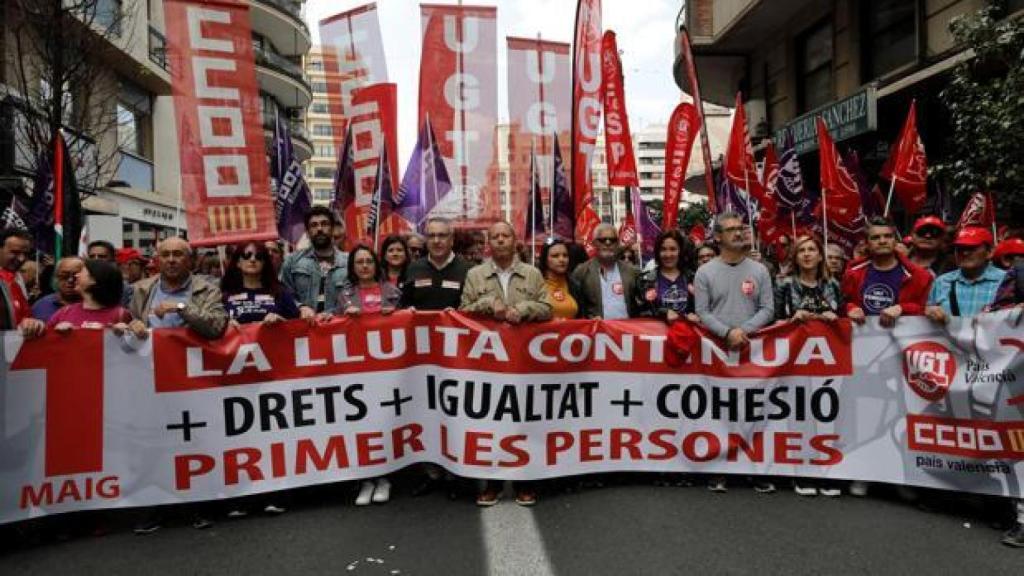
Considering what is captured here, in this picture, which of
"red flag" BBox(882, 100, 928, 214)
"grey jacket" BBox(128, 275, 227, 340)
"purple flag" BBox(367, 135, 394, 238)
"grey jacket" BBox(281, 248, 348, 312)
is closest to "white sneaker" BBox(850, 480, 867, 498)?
"grey jacket" BBox(281, 248, 348, 312)

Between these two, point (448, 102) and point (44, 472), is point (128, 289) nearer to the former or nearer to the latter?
point (44, 472)

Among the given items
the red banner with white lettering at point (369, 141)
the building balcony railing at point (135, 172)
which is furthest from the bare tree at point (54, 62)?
the building balcony railing at point (135, 172)

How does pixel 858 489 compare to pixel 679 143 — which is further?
pixel 679 143

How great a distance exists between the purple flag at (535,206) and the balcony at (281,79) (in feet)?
84.6

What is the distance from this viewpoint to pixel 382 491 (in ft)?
14.9

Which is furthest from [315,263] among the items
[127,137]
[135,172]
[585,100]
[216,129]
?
[127,137]

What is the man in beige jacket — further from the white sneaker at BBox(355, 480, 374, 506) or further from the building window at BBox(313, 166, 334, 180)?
the building window at BBox(313, 166, 334, 180)

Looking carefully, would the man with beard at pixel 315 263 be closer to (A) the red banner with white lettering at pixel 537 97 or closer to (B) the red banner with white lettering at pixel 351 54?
(A) the red banner with white lettering at pixel 537 97

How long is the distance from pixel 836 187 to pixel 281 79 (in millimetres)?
29726

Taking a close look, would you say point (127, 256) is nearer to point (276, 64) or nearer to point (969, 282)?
point (969, 282)

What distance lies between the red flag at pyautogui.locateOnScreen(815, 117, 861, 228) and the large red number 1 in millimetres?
7759

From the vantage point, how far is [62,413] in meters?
4.15

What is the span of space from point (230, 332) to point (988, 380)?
4.54 meters

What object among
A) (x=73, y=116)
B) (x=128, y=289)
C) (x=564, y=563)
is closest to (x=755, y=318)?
(x=564, y=563)
